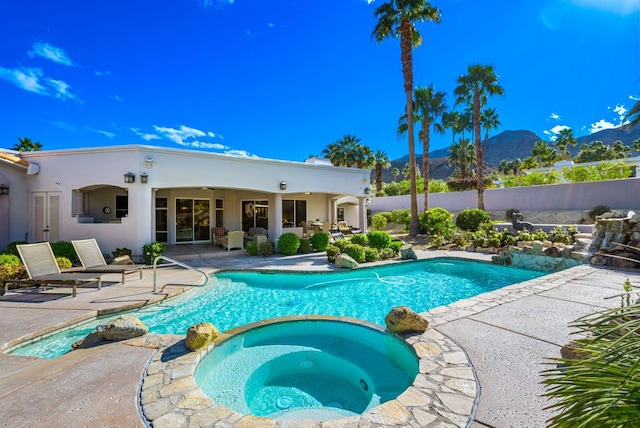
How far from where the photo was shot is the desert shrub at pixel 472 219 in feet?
57.7

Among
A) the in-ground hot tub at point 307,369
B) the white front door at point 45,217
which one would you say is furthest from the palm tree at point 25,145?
the in-ground hot tub at point 307,369

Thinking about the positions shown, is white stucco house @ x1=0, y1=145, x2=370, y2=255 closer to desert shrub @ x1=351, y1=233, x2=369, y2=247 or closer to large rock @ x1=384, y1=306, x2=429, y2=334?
desert shrub @ x1=351, y1=233, x2=369, y2=247

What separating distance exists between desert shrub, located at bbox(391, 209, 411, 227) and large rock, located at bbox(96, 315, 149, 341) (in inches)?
782

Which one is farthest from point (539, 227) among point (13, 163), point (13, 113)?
point (13, 113)

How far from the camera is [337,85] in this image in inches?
914

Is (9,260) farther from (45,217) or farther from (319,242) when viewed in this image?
(319,242)

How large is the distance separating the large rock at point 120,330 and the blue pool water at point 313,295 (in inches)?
33.2

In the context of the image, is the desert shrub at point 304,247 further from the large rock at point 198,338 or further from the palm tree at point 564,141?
the palm tree at point 564,141

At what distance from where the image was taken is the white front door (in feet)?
36.1

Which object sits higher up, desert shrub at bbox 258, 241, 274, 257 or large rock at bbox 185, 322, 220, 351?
desert shrub at bbox 258, 241, 274, 257

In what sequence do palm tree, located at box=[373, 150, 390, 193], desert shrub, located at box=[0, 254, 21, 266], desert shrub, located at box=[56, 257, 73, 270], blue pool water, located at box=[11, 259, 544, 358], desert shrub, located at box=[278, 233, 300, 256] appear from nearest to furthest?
blue pool water, located at box=[11, 259, 544, 358] < desert shrub, located at box=[0, 254, 21, 266] < desert shrub, located at box=[56, 257, 73, 270] < desert shrub, located at box=[278, 233, 300, 256] < palm tree, located at box=[373, 150, 390, 193]

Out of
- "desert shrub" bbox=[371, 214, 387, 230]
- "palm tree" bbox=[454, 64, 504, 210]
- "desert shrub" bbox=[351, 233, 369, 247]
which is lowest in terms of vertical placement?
"desert shrub" bbox=[351, 233, 369, 247]

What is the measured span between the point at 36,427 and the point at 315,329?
355cm

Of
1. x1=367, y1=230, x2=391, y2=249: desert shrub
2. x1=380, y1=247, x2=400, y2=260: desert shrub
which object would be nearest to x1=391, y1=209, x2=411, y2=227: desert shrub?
x1=367, y1=230, x2=391, y2=249: desert shrub
